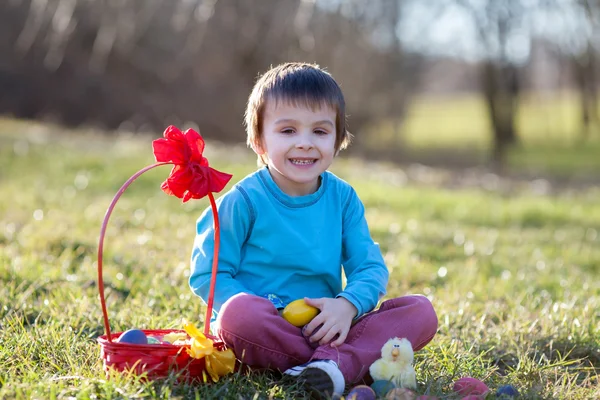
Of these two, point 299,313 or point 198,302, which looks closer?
point 299,313

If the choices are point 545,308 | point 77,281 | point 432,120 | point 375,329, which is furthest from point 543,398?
point 432,120

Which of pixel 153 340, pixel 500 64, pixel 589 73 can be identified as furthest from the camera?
pixel 589 73

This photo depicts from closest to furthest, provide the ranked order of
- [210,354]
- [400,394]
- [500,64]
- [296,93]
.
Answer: [400,394], [210,354], [296,93], [500,64]

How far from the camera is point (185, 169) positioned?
2445 millimetres

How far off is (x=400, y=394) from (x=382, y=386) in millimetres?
139

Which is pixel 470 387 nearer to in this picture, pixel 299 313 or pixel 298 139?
pixel 299 313

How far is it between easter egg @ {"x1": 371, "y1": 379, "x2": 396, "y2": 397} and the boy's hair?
0.95 m

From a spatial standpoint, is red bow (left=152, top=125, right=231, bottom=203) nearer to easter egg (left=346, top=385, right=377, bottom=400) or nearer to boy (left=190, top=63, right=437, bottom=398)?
boy (left=190, top=63, right=437, bottom=398)

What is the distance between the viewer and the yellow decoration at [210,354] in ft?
7.66

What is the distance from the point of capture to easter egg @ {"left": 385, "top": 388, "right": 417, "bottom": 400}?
2246 millimetres

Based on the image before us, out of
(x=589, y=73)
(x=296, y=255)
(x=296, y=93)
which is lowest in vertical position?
(x=296, y=255)

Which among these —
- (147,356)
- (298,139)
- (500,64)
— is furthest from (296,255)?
(500,64)

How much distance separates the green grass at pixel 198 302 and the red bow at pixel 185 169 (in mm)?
637

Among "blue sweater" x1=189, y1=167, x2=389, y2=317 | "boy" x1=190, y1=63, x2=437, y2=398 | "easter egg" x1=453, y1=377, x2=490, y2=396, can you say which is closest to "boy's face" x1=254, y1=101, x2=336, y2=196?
"boy" x1=190, y1=63, x2=437, y2=398
